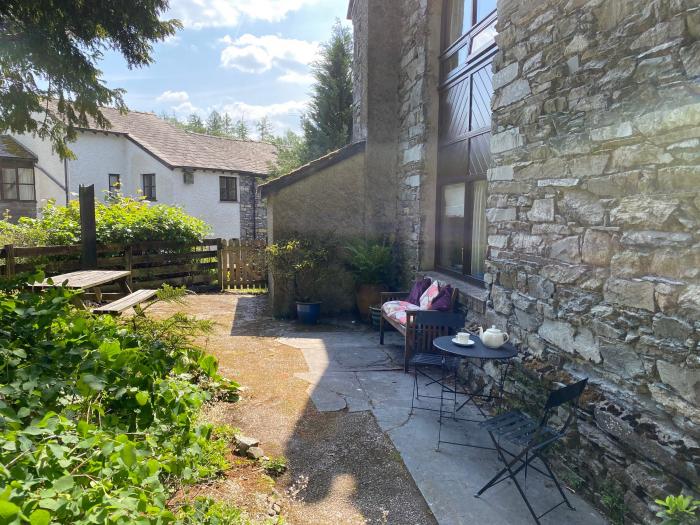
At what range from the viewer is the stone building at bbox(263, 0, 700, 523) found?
2.36 m

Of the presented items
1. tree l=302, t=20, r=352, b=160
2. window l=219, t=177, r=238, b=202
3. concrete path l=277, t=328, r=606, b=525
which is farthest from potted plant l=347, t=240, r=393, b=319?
window l=219, t=177, r=238, b=202

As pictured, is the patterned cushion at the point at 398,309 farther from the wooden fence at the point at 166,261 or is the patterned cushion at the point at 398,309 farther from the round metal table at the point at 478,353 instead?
the wooden fence at the point at 166,261

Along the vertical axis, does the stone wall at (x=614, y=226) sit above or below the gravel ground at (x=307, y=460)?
above

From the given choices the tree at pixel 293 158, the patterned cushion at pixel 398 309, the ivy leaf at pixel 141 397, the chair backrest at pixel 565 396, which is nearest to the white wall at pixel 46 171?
the tree at pixel 293 158

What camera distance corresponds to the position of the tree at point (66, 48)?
486 cm

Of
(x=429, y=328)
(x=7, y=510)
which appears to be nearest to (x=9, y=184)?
(x=429, y=328)

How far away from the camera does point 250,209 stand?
20.5 m

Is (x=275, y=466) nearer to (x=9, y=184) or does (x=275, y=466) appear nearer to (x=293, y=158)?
(x=293, y=158)

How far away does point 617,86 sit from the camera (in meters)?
2.78

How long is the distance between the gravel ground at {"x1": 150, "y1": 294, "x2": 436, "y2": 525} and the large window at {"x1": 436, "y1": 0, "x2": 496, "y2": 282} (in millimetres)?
2541

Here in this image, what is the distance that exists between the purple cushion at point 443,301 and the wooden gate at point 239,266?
6.32 metres

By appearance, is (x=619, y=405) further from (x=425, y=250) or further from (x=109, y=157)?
(x=109, y=157)

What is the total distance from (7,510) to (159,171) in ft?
63.5

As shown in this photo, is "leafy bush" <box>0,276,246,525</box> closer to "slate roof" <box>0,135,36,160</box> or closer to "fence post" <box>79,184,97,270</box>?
"fence post" <box>79,184,97,270</box>
